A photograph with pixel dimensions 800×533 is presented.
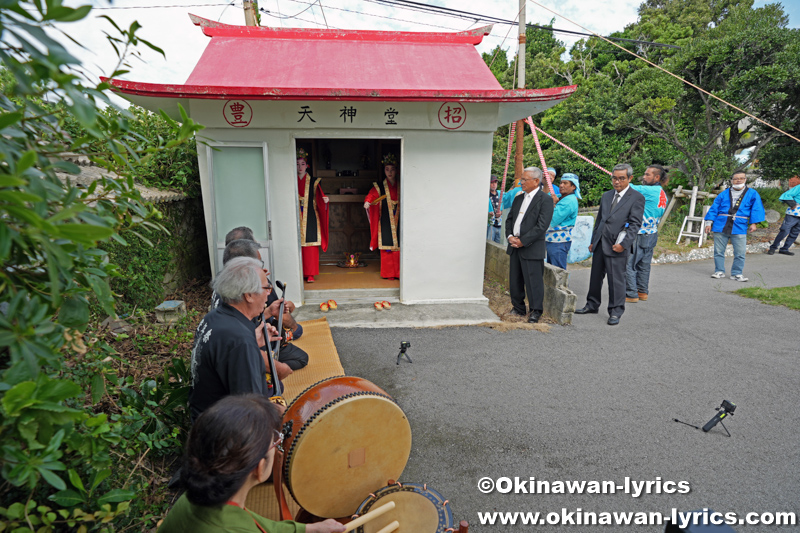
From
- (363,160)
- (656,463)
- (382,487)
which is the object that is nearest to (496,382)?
(656,463)

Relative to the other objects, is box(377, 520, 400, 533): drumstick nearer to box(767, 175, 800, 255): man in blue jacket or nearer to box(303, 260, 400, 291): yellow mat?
box(303, 260, 400, 291): yellow mat

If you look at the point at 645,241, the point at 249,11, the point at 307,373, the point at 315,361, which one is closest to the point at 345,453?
the point at 307,373

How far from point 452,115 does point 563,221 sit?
2397mm

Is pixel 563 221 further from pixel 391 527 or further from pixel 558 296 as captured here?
pixel 391 527

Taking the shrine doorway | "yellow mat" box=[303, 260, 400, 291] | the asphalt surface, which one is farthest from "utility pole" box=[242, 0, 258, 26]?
the asphalt surface

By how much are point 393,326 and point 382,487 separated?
11.7ft

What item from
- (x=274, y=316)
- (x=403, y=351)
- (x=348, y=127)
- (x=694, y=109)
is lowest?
(x=403, y=351)

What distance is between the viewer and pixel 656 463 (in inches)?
116

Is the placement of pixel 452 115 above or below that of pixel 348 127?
above

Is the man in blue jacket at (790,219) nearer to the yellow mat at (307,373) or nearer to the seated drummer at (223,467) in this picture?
the yellow mat at (307,373)

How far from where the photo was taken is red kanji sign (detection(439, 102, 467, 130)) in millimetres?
5777

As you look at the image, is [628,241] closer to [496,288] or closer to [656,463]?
[496,288]

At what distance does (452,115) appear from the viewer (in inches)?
229

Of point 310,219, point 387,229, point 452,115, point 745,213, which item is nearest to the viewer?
point 452,115
